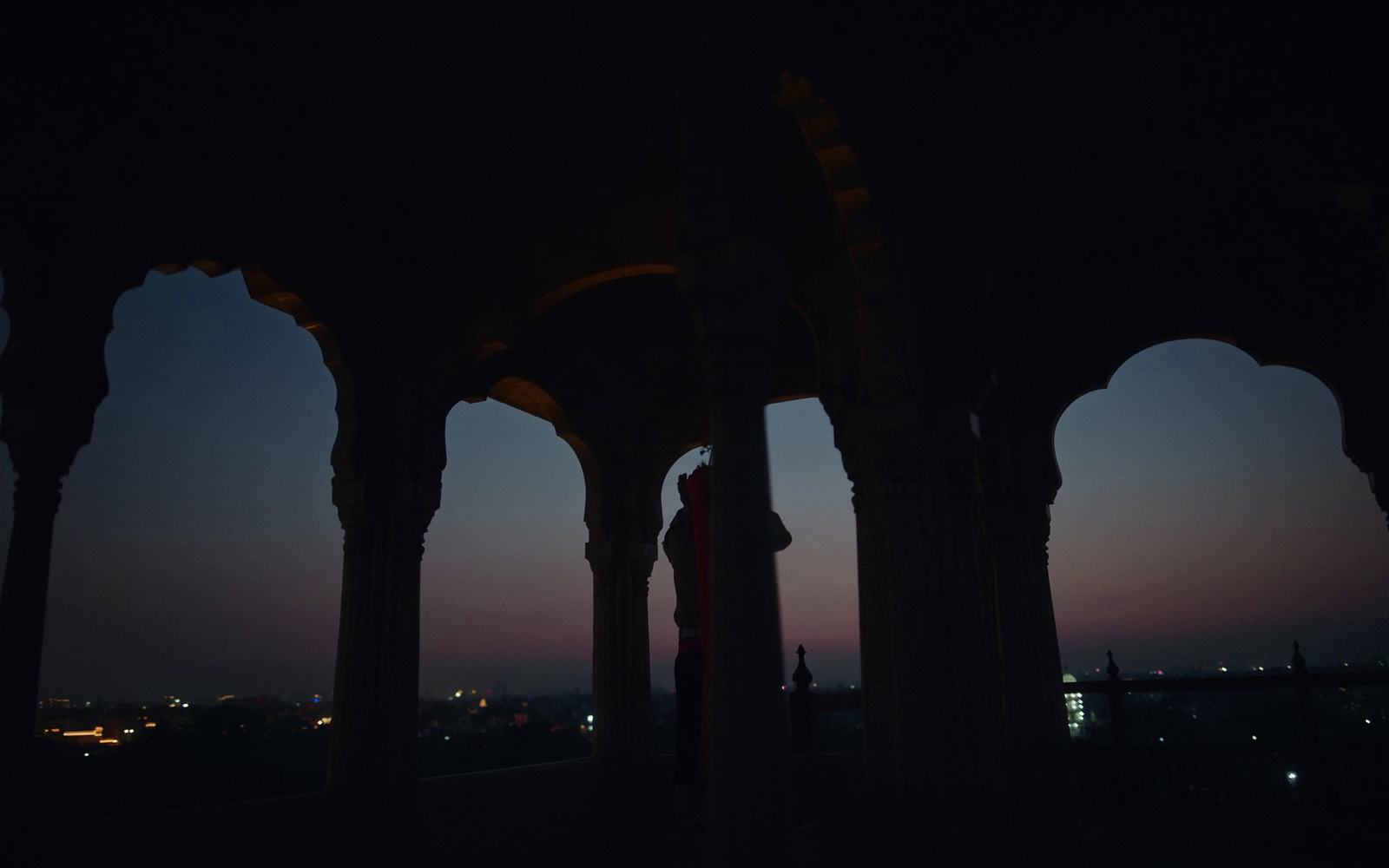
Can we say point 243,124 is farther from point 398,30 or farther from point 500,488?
point 500,488

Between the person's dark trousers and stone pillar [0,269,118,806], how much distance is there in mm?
4162

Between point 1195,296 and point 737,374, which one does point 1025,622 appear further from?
point 737,374

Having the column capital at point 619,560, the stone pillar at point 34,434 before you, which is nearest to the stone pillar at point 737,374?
the stone pillar at point 34,434

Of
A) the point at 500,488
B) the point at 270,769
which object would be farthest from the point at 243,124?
the point at 500,488

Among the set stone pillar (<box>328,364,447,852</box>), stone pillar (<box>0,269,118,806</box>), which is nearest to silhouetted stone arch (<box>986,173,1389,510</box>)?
stone pillar (<box>328,364,447,852</box>)

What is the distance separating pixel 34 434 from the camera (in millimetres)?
5559

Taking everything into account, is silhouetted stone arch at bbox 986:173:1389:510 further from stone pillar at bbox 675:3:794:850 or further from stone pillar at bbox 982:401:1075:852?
stone pillar at bbox 675:3:794:850

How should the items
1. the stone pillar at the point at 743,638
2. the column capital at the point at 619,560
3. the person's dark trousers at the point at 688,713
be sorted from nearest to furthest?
the stone pillar at the point at 743,638
the person's dark trousers at the point at 688,713
the column capital at the point at 619,560

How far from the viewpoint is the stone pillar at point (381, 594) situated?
24.3ft

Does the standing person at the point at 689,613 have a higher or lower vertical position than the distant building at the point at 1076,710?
higher

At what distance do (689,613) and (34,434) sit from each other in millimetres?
4701

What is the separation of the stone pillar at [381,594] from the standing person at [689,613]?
259 cm

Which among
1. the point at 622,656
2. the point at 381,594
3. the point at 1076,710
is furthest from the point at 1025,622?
the point at 381,594

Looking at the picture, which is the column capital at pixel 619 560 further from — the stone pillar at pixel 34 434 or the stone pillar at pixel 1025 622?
the stone pillar at pixel 34 434
